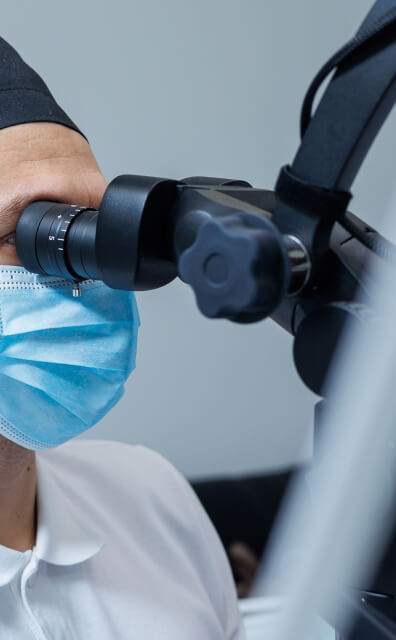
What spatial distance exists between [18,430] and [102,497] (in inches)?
13.7

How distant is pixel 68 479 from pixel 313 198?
31.6 inches

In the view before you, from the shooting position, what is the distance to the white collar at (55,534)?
0.85m

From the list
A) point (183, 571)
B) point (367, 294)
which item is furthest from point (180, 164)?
point (367, 294)

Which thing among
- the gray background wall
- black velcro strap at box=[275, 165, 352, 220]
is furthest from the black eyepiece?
the gray background wall

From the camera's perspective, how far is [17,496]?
0.91 m

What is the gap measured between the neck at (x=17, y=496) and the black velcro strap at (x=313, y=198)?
20.9 inches

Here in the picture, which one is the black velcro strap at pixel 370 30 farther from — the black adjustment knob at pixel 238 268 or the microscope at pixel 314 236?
the black adjustment knob at pixel 238 268

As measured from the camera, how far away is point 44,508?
96cm

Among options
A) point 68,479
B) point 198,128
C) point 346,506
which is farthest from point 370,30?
point 198,128

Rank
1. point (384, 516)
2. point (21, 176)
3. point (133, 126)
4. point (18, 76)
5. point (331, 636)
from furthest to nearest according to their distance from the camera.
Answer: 1. point (133, 126)
2. point (18, 76)
3. point (21, 176)
4. point (331, 636)
5. point (384, 516)

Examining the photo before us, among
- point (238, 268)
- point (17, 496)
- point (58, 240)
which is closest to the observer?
point (238, 268)

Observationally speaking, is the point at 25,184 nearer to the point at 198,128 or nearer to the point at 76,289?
the point at 76,289

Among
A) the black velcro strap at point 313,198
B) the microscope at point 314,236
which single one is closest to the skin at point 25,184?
the microscope at point 314,236

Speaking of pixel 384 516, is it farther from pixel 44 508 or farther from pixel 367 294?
pixel 44 508
